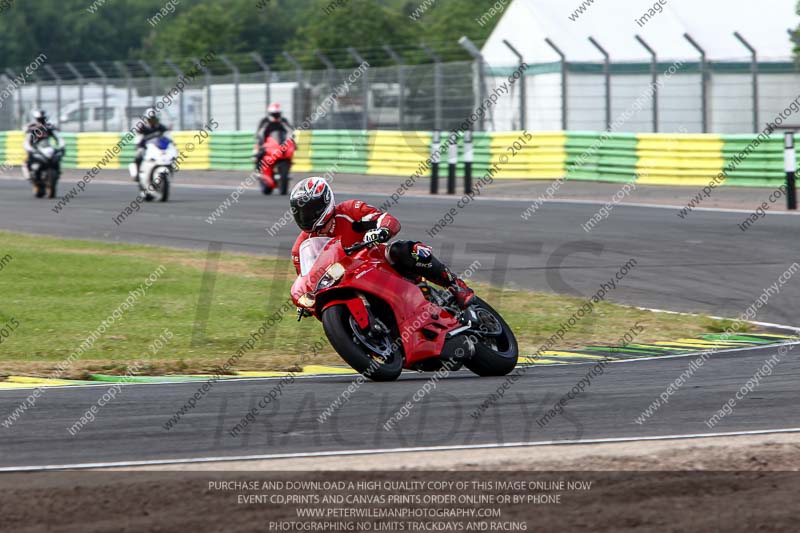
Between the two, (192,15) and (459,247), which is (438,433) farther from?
(192,15)

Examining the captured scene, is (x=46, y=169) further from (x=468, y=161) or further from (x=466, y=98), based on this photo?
(x=466, y=98)

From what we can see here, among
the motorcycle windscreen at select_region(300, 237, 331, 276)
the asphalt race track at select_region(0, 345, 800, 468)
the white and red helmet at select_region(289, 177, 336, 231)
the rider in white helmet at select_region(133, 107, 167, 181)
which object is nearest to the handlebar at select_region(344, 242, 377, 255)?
the motorcycle windscreen at select_region(300, 237, 331, 276)

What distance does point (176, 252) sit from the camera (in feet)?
61.0

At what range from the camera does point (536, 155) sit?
96.5 feet

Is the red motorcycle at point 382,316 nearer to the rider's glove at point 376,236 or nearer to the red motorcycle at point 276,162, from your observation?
the rider's glove at point 376,236

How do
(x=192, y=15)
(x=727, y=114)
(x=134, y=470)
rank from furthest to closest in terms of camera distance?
(x=192, y=15) < (x=727, y=114) < (x=134, y=470)

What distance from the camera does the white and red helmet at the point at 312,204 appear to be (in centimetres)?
911

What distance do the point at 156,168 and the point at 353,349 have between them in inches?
731

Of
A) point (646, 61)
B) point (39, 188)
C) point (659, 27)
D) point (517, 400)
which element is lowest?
point (39, 188)

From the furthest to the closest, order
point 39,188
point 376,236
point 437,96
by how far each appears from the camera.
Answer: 1. point 437,96
2. point 39,188
3. point 376,236

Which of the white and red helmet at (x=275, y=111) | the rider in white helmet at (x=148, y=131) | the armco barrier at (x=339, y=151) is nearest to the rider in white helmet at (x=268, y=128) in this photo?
the white and red helmet at (x=275, y=111)

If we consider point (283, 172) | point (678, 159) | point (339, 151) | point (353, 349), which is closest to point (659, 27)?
point (339, 151)

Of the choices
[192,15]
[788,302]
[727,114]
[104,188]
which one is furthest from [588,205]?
[192,15]

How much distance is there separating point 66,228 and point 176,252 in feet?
15.5
